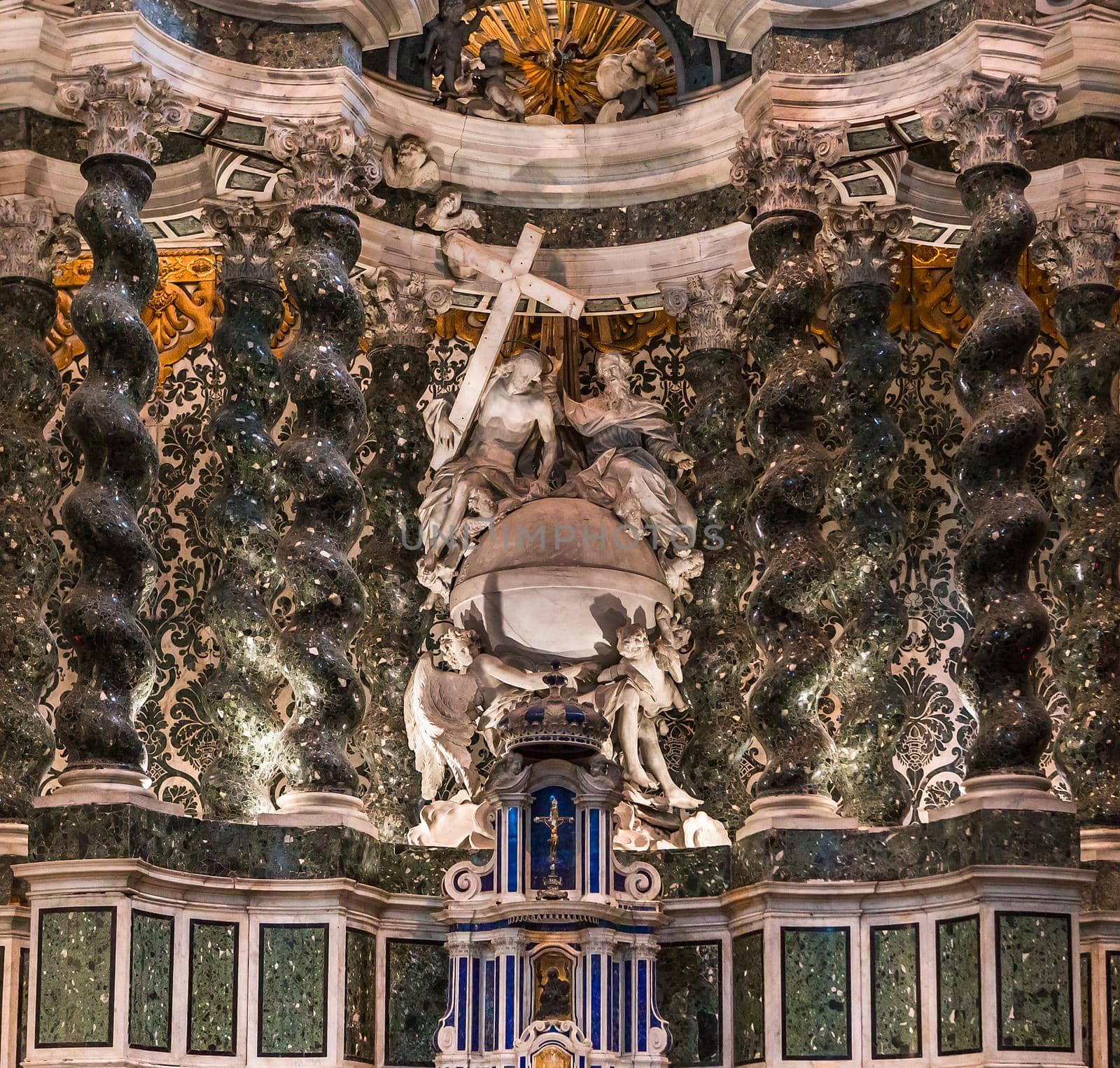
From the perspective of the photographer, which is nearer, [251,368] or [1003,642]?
[1003,642]

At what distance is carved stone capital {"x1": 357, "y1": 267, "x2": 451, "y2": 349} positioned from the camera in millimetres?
24219

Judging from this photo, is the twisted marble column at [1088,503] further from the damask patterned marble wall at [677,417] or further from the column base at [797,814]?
the column base at [797,814]

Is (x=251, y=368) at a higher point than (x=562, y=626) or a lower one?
higher

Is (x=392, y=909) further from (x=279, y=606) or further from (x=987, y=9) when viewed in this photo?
(x=987, y=9)

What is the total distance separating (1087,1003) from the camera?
64.7 ft

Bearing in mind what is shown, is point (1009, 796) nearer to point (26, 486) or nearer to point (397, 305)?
point (397, 305)

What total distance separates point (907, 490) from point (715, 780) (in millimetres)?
3779

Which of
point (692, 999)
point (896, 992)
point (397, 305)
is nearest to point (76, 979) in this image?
point (692, 999)

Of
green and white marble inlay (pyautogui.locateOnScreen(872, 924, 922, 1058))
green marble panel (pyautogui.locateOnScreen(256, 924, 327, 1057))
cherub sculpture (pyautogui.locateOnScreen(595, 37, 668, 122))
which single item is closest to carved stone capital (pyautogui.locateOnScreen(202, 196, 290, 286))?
cherub sculpture (pyautogui.locateOnScreen(595, 37, 668, 122))

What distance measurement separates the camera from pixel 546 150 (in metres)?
24.8

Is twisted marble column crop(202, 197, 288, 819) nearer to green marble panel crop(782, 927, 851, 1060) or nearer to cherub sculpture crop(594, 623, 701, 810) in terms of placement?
cherub sculpture crop(594, 623, 701, 810)

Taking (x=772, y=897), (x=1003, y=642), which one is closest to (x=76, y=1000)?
(x=772, y=897)

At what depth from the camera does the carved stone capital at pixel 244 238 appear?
23266 millimetres

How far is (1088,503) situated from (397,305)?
258 inches
